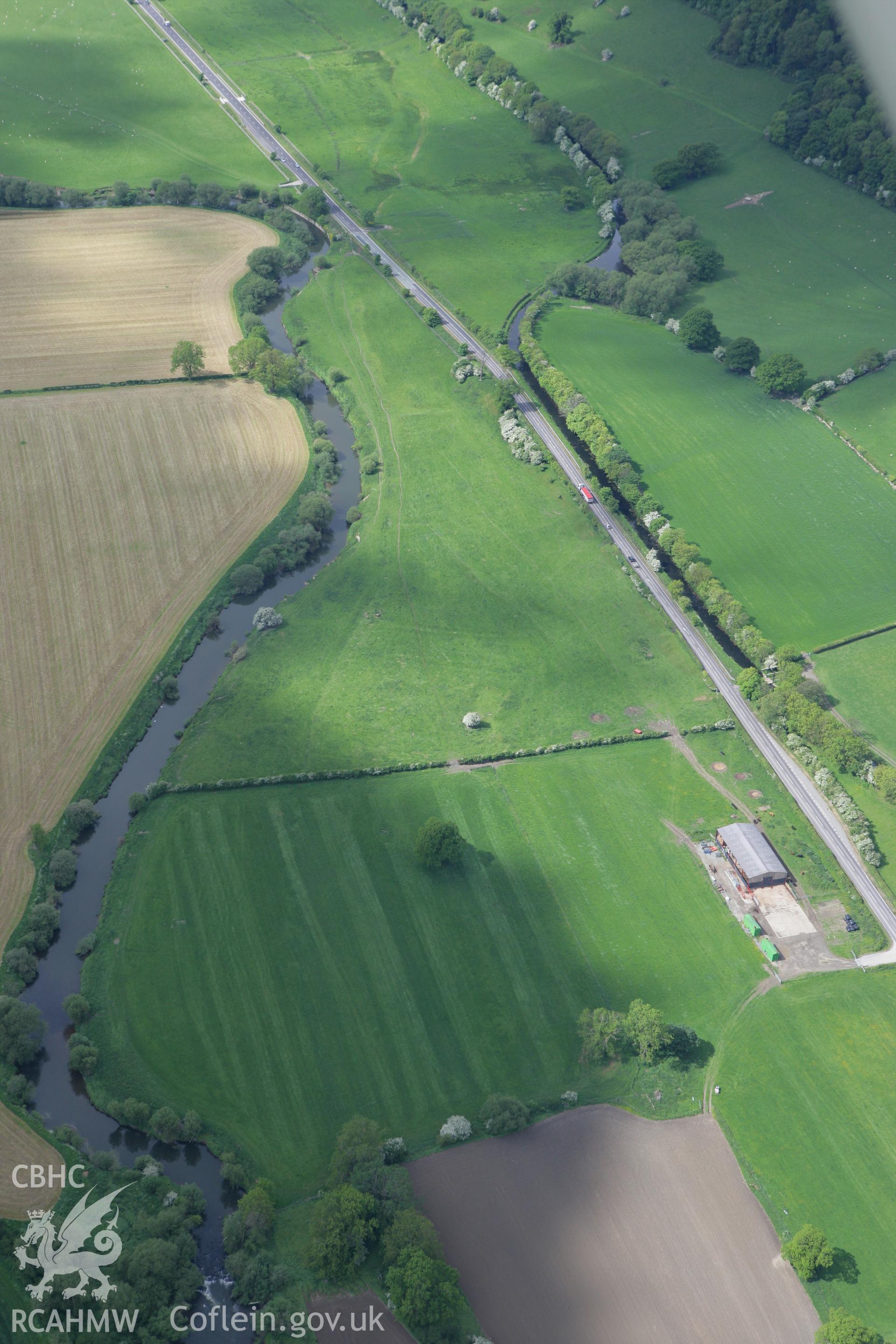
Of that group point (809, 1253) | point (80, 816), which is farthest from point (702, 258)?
point (809, 1253)

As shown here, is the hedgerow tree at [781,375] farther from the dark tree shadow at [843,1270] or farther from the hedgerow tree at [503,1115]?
the dark tree shadow at [843,1270]

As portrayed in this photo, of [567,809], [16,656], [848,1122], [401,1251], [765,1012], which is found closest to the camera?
[401,1251]

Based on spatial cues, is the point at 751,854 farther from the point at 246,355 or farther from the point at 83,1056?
the point at 246,355

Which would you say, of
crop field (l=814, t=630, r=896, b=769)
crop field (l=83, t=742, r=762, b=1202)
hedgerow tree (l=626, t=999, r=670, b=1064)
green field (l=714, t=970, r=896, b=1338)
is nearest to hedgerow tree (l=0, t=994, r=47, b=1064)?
crop field (l=83, t=742, r=762, b=1202)

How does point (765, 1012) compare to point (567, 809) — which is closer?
point (765, 1012)

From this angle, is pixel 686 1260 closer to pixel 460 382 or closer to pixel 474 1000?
pixel 474 1000

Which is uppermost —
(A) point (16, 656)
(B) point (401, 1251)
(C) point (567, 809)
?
(C) point (567, 809)

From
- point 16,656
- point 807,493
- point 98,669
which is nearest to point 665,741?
point 807,493
